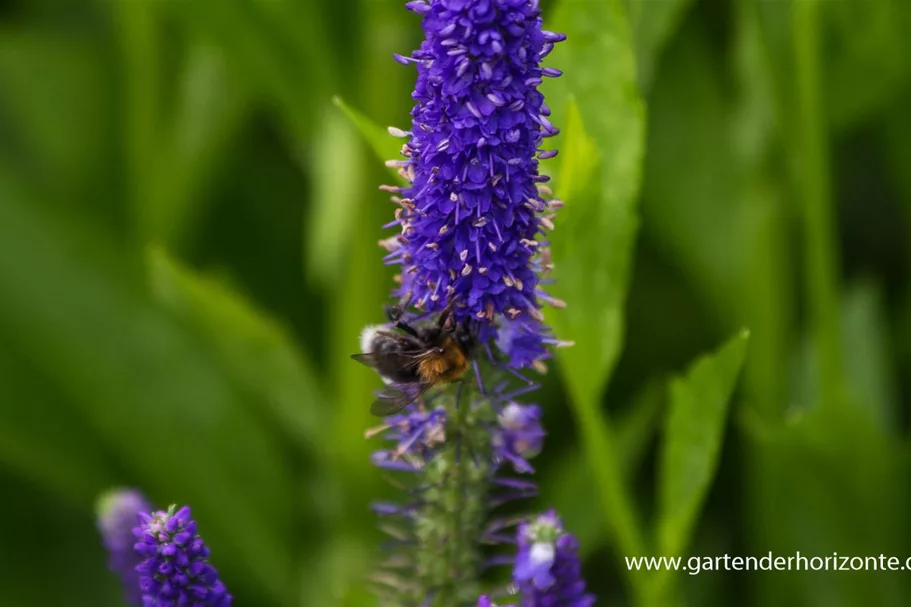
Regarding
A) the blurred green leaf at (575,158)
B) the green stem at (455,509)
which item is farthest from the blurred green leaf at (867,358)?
the green stem at (455,509)

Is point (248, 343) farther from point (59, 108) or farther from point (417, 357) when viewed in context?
point (59, 108)

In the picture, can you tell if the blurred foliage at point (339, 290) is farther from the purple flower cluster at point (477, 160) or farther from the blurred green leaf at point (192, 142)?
the purple flower cluster at point (477, 160)

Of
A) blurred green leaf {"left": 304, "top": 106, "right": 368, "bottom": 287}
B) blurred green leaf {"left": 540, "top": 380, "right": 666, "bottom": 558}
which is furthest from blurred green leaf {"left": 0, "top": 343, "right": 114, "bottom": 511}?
blurred green leaf {"left": 540, "top": 380, "right": 666, "bottom": 558}

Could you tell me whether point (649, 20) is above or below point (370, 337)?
above

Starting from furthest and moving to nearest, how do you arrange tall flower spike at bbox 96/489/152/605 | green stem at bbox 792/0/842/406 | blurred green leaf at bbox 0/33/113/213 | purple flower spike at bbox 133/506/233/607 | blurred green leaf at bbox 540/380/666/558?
blurred green leaf at bbox 0/33/113/213
blurred green leaf at bbox 540/380/666/558
green stem at bbox 792/0/842/406
tall flower spike at bbox 96/489/152/605
purple flower spike at bbox 133/506/233/607

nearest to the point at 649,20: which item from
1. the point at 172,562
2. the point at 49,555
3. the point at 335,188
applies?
→ the point at 335,188

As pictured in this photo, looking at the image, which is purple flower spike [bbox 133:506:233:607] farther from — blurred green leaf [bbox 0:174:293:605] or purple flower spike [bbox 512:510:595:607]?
blurred green leaf [bbox 0:174:293:605]
